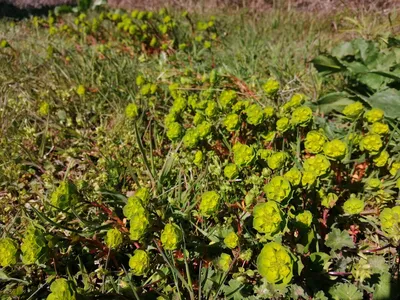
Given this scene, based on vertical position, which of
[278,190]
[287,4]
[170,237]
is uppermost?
[287,4]

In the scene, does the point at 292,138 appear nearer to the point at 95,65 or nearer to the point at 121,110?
the point at 121,110

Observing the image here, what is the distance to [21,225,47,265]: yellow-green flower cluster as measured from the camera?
4.01ft

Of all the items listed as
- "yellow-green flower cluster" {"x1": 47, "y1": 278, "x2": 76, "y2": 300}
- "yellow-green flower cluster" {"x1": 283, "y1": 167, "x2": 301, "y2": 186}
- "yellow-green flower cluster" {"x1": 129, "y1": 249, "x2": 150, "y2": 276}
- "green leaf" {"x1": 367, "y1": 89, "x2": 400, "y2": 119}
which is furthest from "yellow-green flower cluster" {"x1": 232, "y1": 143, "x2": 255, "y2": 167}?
"green leaf" {"x1": 367, "y1": 89, "x2": 400, "y2": 119}

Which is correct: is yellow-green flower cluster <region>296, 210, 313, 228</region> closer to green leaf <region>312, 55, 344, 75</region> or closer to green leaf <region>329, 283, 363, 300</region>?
green leaf <region>329, 283, 363, 300</region>

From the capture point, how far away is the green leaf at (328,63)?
2387 mm

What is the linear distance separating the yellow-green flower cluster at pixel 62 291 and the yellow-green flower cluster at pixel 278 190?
0.74 meters

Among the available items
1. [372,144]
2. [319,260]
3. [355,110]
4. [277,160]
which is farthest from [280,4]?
[319,260]

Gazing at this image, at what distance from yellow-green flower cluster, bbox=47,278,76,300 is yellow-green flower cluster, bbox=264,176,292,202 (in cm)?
74

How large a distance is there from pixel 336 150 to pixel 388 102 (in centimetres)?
87

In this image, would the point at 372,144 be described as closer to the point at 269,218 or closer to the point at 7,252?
the point at 269,218

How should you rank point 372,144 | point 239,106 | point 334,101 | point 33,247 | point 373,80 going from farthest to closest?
point 334,101
point 373,80
point 239,106
point 372,144
point 33,247

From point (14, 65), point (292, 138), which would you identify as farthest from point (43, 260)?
point (14, 65)

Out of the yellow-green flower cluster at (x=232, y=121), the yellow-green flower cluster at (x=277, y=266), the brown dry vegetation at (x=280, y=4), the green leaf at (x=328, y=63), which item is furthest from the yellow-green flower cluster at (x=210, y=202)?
the brown dry vegetation at (x=280, y=4)

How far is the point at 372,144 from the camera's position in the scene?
5.24ft
